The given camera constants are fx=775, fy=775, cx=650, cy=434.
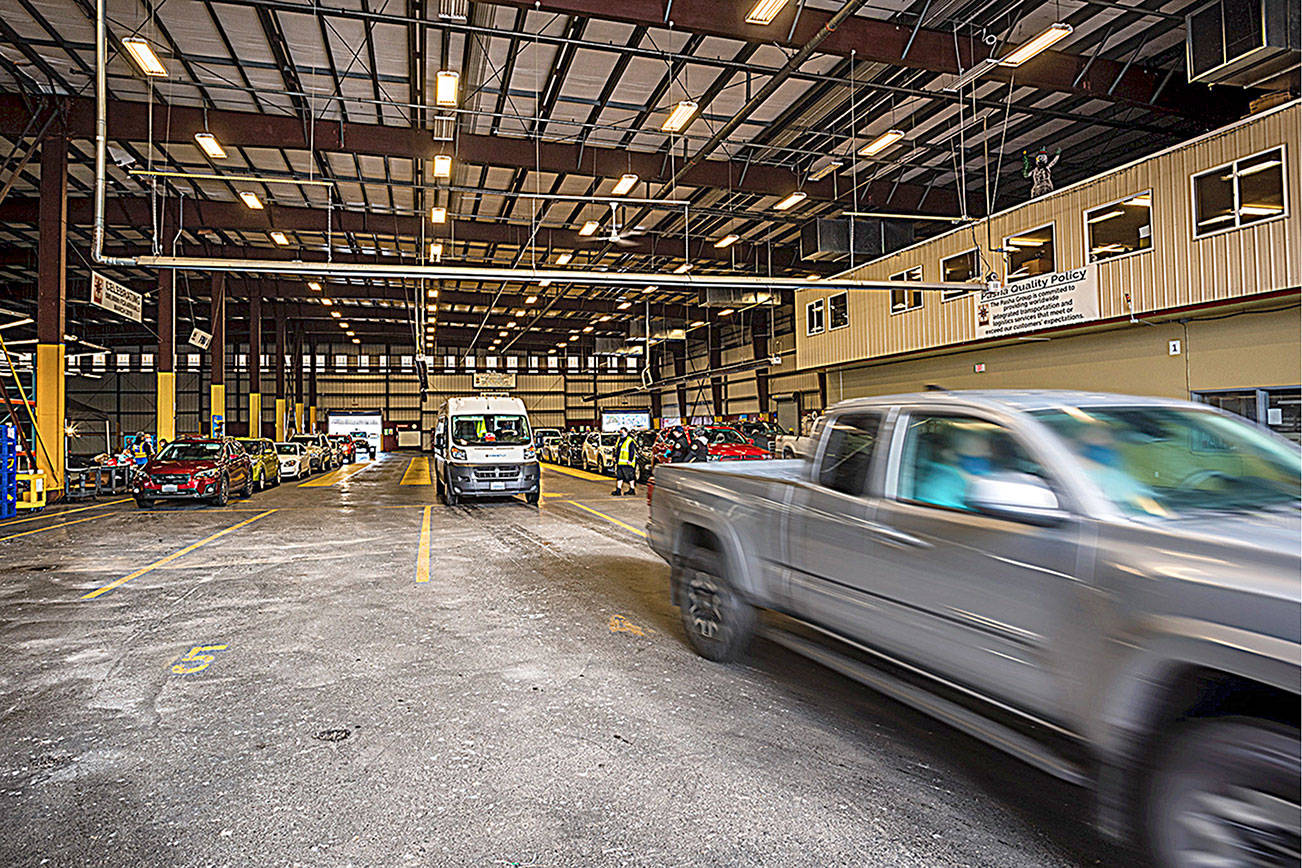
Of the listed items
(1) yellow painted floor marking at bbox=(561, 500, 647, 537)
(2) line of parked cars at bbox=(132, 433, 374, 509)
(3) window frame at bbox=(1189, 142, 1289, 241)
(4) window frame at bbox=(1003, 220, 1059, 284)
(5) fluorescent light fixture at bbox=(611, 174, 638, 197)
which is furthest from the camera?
(5) fluorescent light fixture at bbox=(611, 174, 638, 197)

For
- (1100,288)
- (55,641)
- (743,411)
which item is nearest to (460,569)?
(55,641)

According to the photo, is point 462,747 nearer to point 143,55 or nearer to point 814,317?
point 143,55

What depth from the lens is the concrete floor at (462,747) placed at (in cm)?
306

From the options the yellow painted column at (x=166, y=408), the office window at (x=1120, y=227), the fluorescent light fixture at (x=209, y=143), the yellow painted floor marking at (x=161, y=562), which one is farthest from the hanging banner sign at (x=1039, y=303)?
the yellow painted column at (x=166, y=408)

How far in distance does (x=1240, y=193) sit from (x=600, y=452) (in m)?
22.2

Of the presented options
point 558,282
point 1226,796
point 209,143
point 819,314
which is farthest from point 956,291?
point 1226,796

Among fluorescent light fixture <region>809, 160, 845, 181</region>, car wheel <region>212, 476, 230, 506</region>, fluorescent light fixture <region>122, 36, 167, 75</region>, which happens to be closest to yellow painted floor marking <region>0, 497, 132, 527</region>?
car wheel <region>212, 476, 230, 506</region>

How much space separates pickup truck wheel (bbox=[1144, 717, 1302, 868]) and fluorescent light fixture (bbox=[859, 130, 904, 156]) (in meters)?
14.6

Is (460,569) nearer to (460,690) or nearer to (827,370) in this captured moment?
(460,690)

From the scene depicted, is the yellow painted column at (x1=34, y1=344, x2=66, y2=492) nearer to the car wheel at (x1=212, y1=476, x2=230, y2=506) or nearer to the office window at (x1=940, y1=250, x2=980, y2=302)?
the car wheel at (x1=212, y1=476, x2=230, y2=506)

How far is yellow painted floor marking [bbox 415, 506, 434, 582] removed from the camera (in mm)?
8836

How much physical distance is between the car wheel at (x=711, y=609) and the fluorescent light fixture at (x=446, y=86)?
9.45 m

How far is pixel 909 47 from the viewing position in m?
12.6

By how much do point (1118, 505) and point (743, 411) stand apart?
138 ft
